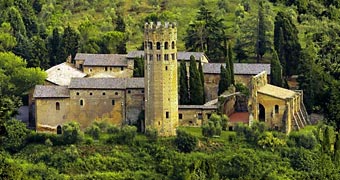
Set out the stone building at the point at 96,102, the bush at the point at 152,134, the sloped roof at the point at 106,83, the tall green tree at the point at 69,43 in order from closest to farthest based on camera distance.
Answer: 1. the bush at the point at 152,134
2. the stone building at the point at 96,102
3. the sloped roof at the point at 106,83
4. the tall green tree at the point at 69,43

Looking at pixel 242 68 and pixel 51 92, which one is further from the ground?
pixel 242 68

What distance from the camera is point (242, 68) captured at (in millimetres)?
76312

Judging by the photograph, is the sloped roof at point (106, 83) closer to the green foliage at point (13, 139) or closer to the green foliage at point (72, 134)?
the green foliage at point (72, 134)

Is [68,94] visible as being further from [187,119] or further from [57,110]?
[187,119]

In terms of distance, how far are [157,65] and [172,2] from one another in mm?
35298

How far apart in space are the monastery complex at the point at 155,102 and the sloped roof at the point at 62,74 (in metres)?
2.95

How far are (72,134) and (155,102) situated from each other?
5586mm


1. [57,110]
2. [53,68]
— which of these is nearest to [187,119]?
[57,110]

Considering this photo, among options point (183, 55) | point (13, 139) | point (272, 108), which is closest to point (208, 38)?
point (183, 55)

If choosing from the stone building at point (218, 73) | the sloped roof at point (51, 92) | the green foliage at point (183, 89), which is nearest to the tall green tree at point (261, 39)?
the stone building at point (218, 73)

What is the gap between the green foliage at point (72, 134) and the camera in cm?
6725

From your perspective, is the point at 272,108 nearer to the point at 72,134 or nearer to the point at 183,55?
the point at 183,55

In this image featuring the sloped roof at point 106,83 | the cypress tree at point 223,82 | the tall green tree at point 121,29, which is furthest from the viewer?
the tall green tree at point 121,29

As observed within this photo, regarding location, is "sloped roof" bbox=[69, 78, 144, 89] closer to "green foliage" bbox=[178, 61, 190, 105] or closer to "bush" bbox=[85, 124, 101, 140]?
"green foliage" bbox=[178, 61, 190, 105]
